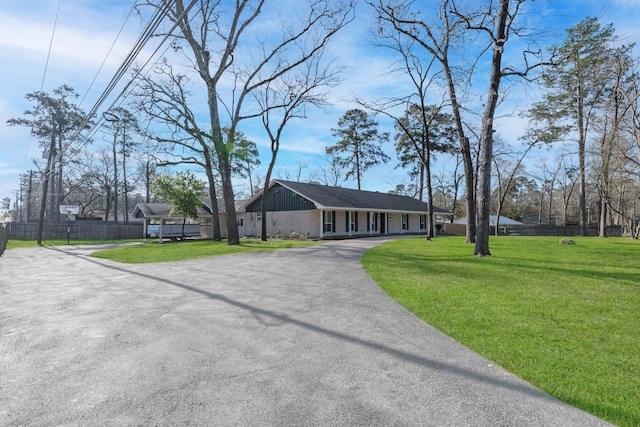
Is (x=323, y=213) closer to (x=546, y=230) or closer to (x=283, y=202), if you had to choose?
(x=283, y=202)

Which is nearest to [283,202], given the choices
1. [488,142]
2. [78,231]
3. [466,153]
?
[466,153]

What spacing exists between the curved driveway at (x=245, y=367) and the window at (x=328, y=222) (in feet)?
60.6

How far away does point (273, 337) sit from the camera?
417cm

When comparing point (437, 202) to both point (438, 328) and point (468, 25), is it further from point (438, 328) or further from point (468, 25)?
point (438, 328)

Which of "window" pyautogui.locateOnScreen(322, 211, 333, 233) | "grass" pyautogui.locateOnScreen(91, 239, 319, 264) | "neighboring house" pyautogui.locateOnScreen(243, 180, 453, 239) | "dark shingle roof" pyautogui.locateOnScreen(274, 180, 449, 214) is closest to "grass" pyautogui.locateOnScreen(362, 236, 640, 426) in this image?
"grass" pyautogui.locateOnScreen(91, 239, 319, 264)

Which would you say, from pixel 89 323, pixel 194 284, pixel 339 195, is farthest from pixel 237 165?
pixel 89 323

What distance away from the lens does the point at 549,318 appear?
4.89 meters

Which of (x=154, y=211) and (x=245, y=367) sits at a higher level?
(x=154, y=211)

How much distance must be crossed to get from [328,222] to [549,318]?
805 inches

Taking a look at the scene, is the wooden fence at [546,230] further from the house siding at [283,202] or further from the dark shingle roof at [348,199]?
the house siding at [283,202]

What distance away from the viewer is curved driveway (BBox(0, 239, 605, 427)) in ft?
8.32

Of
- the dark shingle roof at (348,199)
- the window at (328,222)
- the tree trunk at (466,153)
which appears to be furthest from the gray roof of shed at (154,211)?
the tree trunk at (466,153)

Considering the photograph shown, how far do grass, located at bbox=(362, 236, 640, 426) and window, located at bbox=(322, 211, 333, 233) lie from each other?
15.1 metres

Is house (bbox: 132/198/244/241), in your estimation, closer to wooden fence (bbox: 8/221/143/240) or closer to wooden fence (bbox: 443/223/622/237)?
wooden fence (bbox: 8/221/143/240)
